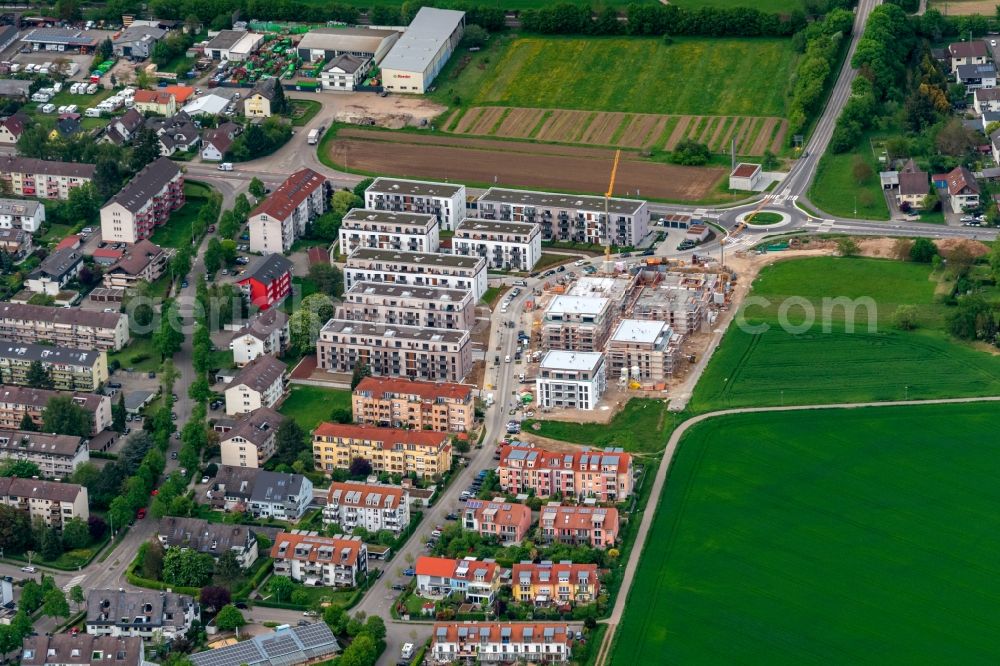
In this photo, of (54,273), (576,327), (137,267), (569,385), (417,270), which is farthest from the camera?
(137,267)

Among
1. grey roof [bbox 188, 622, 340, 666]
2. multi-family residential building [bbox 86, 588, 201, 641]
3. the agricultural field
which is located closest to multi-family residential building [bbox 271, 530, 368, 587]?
grey roof [bbox 188, 622, 340, 666]

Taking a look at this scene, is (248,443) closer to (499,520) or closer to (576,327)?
(499,520)

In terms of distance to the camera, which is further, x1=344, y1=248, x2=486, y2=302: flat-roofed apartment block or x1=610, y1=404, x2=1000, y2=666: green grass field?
x1=344, y1=248, x2=486, y2=302: flat-roofed apartment block

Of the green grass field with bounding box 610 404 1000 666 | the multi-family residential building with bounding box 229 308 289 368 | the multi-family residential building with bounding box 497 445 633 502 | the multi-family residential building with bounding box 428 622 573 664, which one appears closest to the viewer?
the multi-family residential building with bounding box 428 622 573 664

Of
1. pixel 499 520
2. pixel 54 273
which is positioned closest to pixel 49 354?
pixel 54 273

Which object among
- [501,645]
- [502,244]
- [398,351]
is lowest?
[398,351]

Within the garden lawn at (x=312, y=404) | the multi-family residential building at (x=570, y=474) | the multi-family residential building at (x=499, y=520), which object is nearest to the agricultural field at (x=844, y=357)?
the multi-family residential building at (x=570, y=474)

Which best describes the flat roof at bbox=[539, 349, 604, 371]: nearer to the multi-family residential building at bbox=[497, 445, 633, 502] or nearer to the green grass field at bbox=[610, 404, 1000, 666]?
the green grass field at bbox=[610, 404, 1000, 666]
